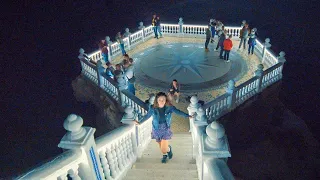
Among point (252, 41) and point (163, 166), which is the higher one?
point (252, 41)

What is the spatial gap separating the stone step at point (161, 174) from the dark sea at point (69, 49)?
1271 cm

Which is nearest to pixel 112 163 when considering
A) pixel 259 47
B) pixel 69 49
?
pixel 259 47

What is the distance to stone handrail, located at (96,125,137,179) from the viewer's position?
5.17 meters

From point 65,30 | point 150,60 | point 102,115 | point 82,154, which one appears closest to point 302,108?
point 150,60

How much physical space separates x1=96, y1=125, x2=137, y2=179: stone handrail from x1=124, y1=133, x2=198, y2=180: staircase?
255 millimetres

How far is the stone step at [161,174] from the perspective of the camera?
20.0 feet

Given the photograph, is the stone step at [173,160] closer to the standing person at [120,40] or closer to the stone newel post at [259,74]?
the stone newel post at [259,74]

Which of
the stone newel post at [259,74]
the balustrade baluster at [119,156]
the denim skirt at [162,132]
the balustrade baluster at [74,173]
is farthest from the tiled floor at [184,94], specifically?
the balustrade baluster at [74,173]

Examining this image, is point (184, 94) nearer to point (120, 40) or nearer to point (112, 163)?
point (120, 40)

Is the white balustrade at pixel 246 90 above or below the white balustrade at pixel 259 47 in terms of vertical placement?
below

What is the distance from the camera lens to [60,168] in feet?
12.5

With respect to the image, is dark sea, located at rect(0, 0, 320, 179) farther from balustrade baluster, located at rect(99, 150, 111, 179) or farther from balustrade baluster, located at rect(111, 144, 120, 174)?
balustrade baluster, located at rect(99, 150, 111, 179)

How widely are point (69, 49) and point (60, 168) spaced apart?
87.6 ft

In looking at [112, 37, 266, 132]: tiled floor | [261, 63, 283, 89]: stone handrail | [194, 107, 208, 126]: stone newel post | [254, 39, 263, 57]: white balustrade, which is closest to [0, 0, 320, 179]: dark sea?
[112, 37, 266, 132]: tiled floor
